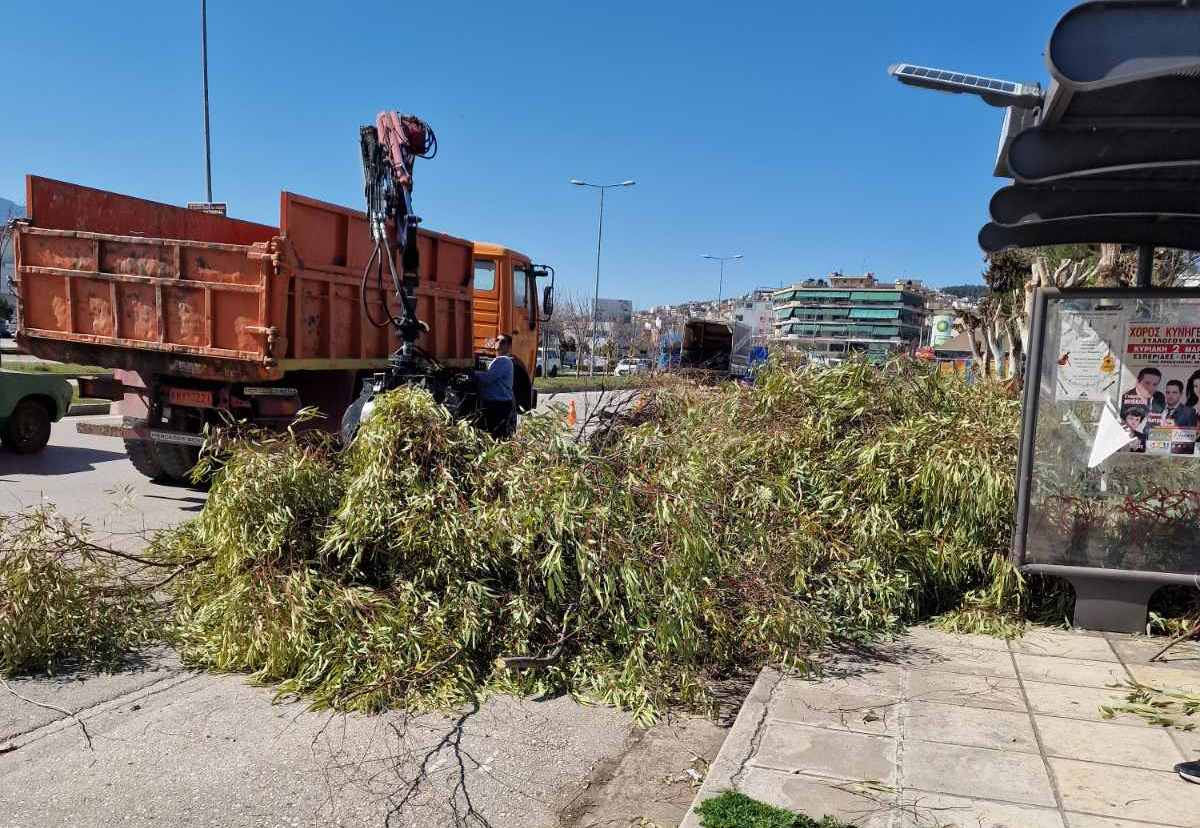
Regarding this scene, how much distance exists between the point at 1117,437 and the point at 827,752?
3169 millimetres

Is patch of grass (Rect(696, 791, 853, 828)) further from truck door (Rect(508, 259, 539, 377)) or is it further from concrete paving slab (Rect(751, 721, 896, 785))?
truck door (Rect(508, 259, 539, 377))

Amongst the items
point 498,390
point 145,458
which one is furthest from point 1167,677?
point 145,458

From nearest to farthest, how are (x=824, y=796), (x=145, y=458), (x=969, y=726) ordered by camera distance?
1. (x=824, y=796)
2. (x=969, y=726)
3. (x=145, y=458)

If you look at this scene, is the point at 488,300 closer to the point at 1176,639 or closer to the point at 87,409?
the point at 87,409

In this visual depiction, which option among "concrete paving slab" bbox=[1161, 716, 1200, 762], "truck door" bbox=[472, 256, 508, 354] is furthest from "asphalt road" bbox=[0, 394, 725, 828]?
"truck door" bbox=[472, 256, 508, 354]

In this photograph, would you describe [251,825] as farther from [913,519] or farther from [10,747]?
[913,519]

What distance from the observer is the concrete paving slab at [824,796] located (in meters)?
3.32

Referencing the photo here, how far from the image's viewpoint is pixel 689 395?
8.12 metres

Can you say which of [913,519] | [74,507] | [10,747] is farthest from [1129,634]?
[74,507]

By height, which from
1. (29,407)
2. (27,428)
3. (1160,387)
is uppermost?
(1160,387)

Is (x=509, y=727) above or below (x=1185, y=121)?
below

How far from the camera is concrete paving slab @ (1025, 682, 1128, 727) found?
4.34 metres

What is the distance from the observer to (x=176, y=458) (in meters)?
9.87

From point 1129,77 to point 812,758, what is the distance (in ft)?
10.4
